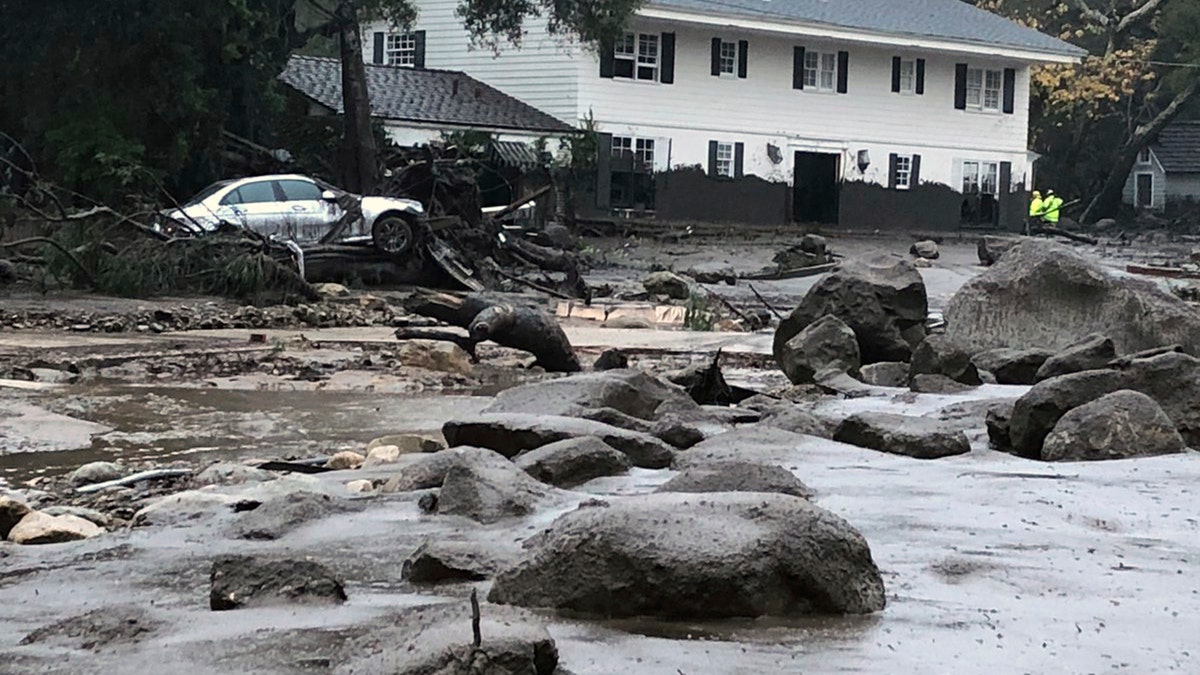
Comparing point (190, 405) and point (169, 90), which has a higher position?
point (169, 90)

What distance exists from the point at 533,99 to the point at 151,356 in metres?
Result: 29.5

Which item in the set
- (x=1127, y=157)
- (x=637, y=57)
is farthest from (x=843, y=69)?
(x=1127, y=157)

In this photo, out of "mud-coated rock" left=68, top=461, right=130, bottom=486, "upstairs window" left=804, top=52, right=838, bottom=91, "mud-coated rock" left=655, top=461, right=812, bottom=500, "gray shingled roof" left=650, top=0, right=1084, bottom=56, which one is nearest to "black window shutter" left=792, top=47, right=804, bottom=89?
"upstairs window" left=804, top=52, right=838, bottom=91

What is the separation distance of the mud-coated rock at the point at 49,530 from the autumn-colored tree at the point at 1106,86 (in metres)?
53.1

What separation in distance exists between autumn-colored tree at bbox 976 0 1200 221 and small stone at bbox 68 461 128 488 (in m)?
51.6

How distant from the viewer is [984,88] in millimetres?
51094

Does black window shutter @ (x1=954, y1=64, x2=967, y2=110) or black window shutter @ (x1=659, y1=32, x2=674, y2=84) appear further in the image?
black window shutter @ (x1=954, y1=64, x2=967, y2=110)

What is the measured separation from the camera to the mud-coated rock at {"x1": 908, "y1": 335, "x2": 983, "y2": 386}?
12938mm

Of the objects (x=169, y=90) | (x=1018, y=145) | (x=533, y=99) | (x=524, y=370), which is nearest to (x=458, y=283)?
(x=169, y=90)

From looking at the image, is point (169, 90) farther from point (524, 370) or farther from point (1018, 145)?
point (1018, 145)

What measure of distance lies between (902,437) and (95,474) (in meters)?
3.95

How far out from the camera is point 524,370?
50.3 ft

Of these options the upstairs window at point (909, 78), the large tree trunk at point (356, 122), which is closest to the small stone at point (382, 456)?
the large tree trunk at point (356, 122)

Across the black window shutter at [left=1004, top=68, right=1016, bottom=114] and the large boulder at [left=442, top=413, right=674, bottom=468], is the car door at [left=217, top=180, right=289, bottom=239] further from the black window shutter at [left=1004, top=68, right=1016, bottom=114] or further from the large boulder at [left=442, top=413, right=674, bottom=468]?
the black window shutter at [left=1004, top=68, right=1016, bottom=114]
